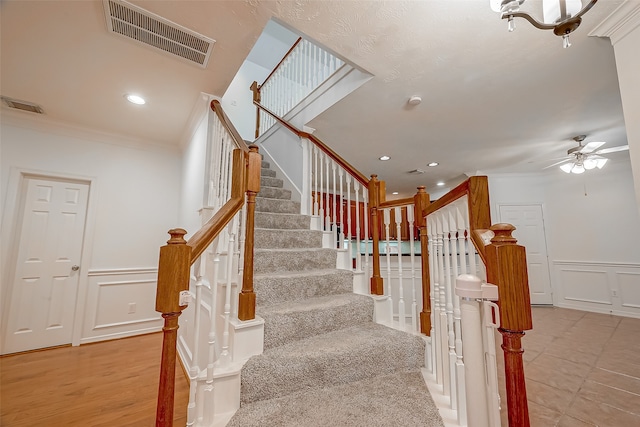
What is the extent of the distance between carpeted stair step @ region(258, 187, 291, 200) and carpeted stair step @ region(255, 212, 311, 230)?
452 mm

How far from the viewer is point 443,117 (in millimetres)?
2770

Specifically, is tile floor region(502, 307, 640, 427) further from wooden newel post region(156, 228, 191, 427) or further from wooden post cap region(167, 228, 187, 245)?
wooden post cap region(167, 228, 187, 245)

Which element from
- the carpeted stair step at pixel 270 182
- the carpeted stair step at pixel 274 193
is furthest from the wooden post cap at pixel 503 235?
the carpeted stair step at pixel 270 182

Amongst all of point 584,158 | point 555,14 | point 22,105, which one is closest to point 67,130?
point 22,105

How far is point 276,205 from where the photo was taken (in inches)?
114

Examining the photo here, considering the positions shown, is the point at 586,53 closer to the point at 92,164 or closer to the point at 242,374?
the point at 242,374

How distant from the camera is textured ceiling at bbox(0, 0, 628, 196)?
1.58 metres

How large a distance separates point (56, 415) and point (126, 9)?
2.66m

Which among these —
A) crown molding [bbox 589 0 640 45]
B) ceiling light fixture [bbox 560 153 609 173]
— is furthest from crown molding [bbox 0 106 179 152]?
ceiling light fixture [bbox 560 153 609 173]

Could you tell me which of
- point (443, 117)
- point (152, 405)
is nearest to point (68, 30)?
point (152, 405)

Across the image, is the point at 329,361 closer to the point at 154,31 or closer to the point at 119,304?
the point at 154,31

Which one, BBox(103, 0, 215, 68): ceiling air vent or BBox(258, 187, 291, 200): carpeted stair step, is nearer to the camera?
BBox(103, 0, 215, 68): ceiling air vent

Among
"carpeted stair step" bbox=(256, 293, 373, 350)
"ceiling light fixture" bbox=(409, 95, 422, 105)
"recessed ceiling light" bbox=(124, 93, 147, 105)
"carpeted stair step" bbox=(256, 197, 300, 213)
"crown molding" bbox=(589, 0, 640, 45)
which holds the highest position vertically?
"recessed ceiling light" bbox=(124, 93, 147, 105)

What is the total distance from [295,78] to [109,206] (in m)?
2.97
